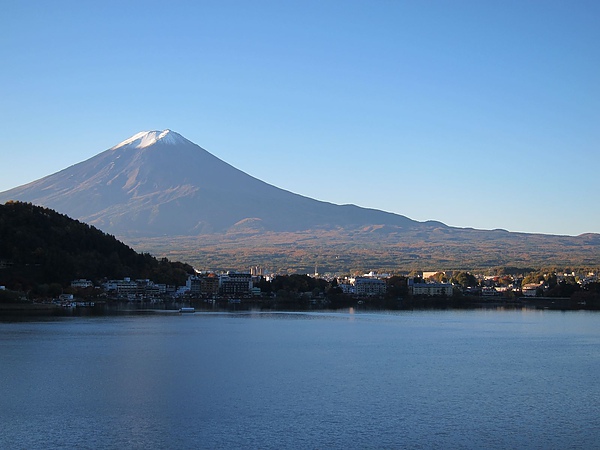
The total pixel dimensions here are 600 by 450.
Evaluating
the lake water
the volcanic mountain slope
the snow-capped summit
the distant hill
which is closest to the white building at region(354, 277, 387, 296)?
the distant hill

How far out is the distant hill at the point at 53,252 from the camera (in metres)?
38.1

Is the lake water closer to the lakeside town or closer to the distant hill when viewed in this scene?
the distant hill


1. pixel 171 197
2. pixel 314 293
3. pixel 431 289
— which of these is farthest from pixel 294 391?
pixel 171 197

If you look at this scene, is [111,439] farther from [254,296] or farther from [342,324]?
[254,296]

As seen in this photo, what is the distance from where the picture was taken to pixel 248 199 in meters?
112

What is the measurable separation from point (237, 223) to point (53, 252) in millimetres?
64973

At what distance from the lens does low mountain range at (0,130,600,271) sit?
288 feet

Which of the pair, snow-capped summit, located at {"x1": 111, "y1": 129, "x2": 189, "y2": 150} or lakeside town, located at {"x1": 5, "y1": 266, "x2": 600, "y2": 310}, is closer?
lakeside town, located at {"x1": 5, "y1": 266, "x2": 600, "y2": 310}

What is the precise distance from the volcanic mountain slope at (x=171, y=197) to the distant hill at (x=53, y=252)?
47.8 metres

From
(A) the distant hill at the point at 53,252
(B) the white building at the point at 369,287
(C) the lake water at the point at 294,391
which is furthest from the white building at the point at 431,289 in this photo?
(C) the lake water at the point at 294,391

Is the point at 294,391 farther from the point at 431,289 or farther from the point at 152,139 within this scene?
the point at 152,139

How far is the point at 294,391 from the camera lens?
1234 cm

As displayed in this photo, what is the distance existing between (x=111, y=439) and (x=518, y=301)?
42.1 metres

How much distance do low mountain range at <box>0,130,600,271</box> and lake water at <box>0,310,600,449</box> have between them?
6035 cm
